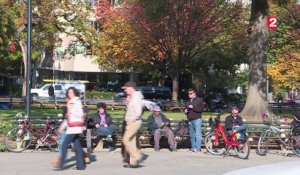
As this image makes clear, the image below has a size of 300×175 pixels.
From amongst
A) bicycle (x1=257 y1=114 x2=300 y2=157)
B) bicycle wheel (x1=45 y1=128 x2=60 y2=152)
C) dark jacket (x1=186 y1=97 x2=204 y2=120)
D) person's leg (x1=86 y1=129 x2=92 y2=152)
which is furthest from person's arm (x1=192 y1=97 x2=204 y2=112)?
bicycle wheel (x1=45 y1=128 x2=60 y2=152)

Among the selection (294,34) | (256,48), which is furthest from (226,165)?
(294,34)

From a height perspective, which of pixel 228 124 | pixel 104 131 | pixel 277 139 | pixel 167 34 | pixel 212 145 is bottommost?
pixel 212 145

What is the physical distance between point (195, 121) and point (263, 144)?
1894 mm

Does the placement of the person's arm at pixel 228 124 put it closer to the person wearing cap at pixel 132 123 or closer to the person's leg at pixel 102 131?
the person's leg at pixel 102 131

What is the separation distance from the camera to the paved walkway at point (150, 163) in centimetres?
1152

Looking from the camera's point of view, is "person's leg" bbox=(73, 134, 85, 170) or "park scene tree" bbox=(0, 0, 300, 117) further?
"park scene tree" bbox=(0, 0, 300, 117)

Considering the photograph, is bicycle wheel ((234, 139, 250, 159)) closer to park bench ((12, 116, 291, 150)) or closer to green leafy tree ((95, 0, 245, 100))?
park bench ((12, 116, 291, 150))

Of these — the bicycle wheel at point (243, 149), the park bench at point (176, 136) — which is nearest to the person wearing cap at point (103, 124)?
the park bench at point (176, 136)

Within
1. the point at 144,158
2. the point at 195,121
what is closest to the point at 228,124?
the point at 195,121

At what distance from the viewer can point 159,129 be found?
49.1 ft

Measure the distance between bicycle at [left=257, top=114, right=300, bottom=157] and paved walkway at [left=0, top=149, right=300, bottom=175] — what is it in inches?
8.2

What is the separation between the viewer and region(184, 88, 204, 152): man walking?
14891 millimetres

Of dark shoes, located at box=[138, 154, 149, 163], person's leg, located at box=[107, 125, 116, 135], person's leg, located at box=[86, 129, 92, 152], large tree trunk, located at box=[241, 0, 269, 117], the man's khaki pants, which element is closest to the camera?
the man's khaki pants

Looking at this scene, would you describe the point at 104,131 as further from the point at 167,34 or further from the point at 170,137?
the point at 167,34
